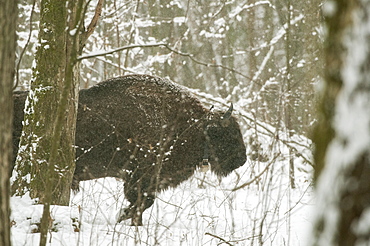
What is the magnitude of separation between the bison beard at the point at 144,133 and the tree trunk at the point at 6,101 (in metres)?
3.83

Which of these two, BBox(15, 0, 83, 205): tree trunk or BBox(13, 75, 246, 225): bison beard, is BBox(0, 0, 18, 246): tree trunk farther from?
BBox(13, 75, 246, 225): bison beard

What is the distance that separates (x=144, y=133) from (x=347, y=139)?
205 inches

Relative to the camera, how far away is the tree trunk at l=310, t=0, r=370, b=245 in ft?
4.09

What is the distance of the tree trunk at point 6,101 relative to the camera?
2006mm

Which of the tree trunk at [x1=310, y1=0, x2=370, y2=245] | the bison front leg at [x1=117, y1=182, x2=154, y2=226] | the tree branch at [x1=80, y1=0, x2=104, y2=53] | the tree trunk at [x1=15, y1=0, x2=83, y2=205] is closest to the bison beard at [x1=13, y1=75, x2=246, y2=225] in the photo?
the bison front leg at [x1=117, y1=182, x2=154, y2=226]

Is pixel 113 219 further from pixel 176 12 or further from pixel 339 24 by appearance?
pixel 176 12

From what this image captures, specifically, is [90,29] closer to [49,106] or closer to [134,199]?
[49,106]

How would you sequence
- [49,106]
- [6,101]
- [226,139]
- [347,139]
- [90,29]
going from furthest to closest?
[226,139], [90,29], [49,106], [6,101], [347,139]

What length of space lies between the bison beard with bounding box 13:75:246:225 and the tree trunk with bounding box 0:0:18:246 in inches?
151

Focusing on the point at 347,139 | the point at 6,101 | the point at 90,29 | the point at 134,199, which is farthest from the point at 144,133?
the point at 347,139

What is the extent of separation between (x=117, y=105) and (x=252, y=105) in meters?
6.69

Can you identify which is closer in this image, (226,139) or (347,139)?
(347,139)

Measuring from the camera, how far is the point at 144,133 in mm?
6371

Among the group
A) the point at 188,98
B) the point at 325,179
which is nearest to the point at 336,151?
the point at 325,179
